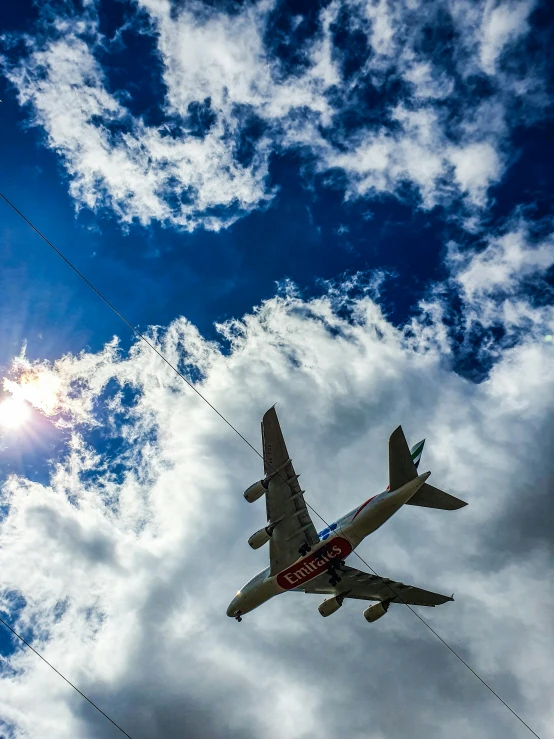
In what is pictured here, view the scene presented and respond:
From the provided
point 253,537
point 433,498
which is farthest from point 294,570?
point 433,498

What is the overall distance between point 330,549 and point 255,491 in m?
7.07

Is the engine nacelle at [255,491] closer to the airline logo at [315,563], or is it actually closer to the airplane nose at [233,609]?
the airline logo at [315,563]

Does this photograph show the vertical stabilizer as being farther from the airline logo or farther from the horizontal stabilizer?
the airline logo

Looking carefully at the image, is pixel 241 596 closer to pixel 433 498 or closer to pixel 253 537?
pixel 253 537

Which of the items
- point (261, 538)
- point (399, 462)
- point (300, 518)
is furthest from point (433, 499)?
point (261, 538)

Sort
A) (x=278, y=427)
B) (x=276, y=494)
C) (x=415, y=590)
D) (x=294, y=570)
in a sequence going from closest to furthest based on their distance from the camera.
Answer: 1. (x=278, y=427)
2. (x=276, y=494)
3. (x=294, y=570)
4. (x=415, y=590)

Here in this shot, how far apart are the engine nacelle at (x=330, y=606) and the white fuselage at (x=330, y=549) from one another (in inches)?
130

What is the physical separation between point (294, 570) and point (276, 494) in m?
6.25

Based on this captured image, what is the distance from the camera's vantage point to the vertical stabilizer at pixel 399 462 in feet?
99.9

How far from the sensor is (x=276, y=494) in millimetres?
33125

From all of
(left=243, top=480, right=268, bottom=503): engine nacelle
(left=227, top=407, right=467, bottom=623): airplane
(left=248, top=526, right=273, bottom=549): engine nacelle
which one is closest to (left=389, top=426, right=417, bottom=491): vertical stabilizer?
(left=227, top=407, right=467, bottom=623): airplane

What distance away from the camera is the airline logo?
34500 mm

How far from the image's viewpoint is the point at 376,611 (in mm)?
40250

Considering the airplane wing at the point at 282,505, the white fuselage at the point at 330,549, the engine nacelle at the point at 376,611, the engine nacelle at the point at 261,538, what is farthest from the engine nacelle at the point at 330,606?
the engine nacelle at the point at 261,538
